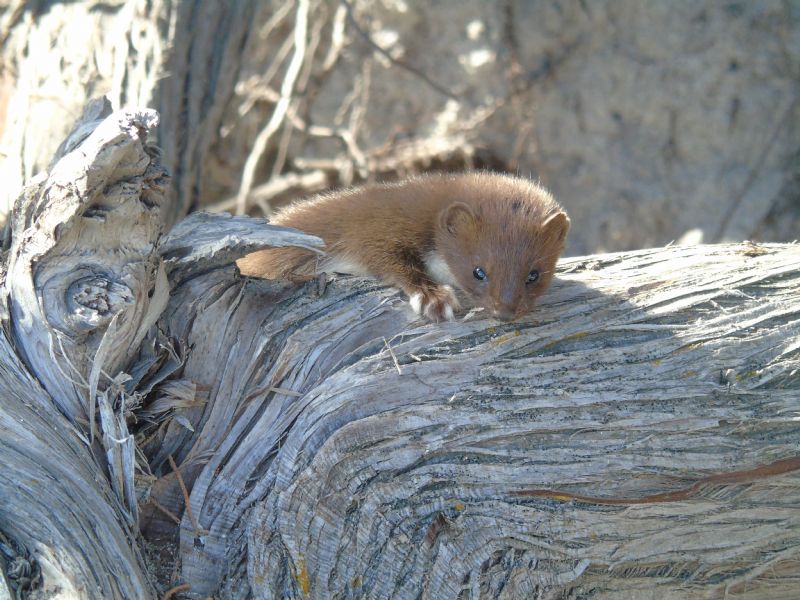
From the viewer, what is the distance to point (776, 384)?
3.55 m

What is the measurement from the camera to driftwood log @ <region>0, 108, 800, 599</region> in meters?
3.14

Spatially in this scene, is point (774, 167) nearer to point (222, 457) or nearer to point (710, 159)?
point (710, 159)

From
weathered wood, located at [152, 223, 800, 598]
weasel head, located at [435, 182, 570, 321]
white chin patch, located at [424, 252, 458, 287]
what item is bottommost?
weathered wood, located at [152, 223, 800, 598]

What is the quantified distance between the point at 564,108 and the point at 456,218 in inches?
150

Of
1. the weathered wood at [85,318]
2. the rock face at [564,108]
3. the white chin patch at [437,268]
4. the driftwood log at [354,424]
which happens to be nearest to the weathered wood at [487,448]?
the driftwood log at [354,424]

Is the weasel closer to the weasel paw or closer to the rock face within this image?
the weasel paw

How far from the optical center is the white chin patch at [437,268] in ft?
14.5

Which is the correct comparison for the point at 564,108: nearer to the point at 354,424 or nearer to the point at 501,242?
the point at 501,242

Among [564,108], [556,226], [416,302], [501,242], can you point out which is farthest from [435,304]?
[564,108]

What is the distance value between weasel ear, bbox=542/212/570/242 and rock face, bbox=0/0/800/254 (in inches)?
96.4

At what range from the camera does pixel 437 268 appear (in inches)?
175

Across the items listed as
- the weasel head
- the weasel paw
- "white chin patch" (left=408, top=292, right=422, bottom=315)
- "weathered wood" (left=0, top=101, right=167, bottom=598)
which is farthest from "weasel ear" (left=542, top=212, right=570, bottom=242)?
"weathered wood" (left=0, top=101, right=167, bottom=598)

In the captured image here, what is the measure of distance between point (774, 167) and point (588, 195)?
1.59m

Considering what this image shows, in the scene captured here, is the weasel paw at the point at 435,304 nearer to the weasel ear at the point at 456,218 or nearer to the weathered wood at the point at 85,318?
the weasel ear at the point at 456,218
